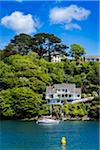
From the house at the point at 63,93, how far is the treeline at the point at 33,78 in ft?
1.40

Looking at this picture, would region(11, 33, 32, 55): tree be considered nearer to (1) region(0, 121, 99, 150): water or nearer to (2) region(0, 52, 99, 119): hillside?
(2) region(0, 52, 99, 119): hillside

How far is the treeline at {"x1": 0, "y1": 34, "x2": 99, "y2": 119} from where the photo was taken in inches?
983

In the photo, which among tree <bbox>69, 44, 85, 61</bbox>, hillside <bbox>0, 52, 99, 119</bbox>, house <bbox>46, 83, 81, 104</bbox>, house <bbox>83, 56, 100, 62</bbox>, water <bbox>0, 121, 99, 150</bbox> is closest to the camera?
water <bbox>0, 121, 99, 150</bbox>

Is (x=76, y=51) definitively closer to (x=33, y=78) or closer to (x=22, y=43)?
(x=22, y=43)

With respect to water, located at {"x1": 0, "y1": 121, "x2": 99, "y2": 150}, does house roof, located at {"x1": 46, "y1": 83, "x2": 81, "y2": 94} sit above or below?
above

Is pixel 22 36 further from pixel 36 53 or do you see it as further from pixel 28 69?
pixel 28 69

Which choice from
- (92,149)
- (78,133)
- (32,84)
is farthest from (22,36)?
(92,149)

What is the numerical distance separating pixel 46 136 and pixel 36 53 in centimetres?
1707

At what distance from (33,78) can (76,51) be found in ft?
23.2

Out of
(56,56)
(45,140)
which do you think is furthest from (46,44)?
(45,140)

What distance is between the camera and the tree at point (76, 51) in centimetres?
3284

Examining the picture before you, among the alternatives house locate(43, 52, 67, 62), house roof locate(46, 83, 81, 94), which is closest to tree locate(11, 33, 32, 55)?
house locate(43, 52, 67, 62)

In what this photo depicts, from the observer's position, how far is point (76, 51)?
33.1 metres

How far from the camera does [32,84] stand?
87.2ft
